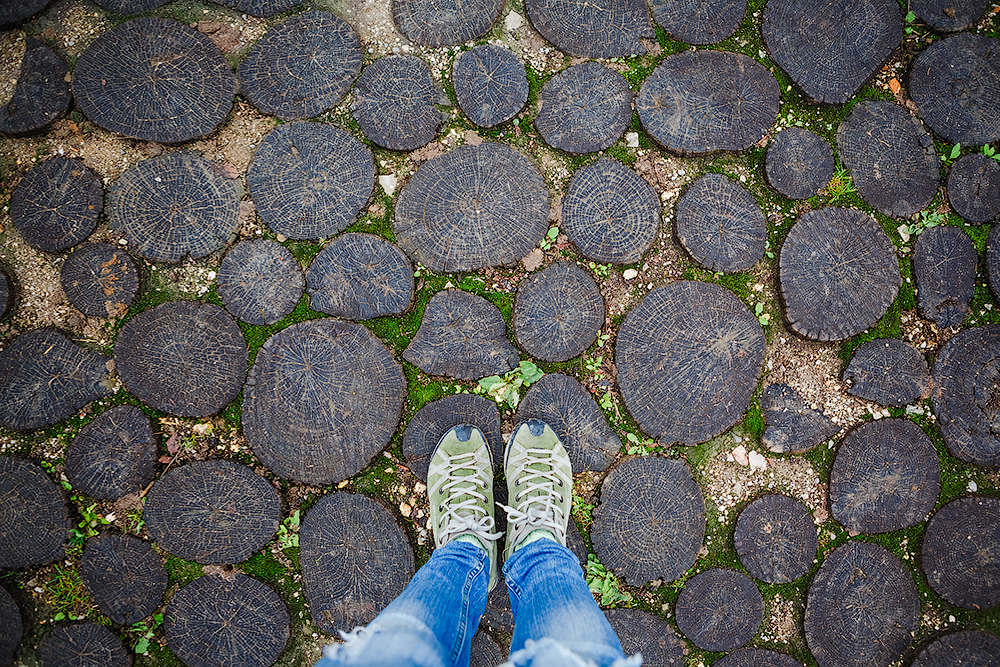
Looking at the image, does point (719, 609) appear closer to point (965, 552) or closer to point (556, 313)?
point (965, 552)

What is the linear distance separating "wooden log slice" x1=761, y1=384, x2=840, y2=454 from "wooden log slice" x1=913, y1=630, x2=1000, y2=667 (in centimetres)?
142

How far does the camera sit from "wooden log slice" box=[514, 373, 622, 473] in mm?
2969

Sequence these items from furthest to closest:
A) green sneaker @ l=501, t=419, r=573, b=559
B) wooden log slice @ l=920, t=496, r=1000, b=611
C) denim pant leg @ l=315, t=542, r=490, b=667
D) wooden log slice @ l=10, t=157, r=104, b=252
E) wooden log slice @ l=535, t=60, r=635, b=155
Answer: wooden log slice @ l=920, t=496, r=1000, b=611 → wooden log slice @ l=535, t=60, r=635, b=155 → wooden log slice @ l=10, t=157, r=104, b=252 → green sneaker @ l=501, t=419, r=573, b=559 → denim pant leg @ l=315, t=542, r=490, b=667

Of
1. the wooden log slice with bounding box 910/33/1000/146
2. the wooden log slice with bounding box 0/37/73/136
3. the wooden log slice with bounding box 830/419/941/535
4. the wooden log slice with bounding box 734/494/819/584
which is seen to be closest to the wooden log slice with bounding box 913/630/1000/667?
the wooden log slice with bounding box 830/419/941/535

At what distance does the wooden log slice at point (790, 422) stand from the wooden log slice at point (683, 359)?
0.27m

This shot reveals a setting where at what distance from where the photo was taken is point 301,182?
2924 mm


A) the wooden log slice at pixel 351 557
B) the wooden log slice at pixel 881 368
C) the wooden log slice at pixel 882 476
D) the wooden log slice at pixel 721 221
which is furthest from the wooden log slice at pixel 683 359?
the wooden log slice at pixel 351 557

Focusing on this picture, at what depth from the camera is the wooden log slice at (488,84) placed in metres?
2.97

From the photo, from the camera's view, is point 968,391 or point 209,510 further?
point 968,391

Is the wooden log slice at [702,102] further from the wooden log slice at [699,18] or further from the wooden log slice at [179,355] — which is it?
the wooden log slice at [179,355]

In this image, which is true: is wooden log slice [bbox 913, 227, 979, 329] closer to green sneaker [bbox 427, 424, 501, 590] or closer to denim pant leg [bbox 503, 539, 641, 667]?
denim pant leg [bbox 503, 539, 641, 667]

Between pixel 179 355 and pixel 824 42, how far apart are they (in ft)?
13.8

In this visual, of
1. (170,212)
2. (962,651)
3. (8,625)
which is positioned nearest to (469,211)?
(170,212)

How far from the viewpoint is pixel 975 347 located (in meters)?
Result: 3.13
